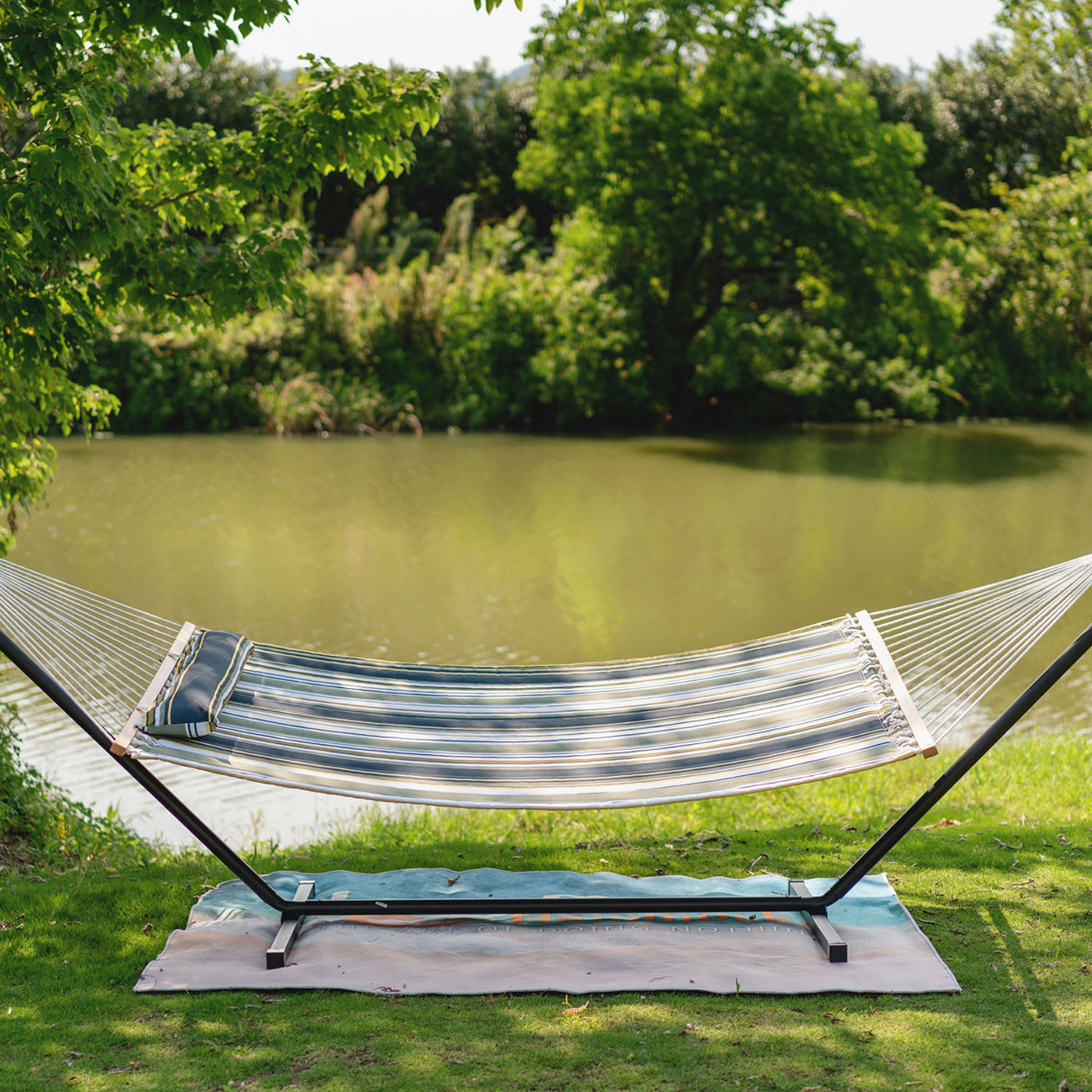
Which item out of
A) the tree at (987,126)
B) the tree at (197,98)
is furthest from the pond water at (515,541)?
the tree at (197,98)

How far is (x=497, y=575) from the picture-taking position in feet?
26.6

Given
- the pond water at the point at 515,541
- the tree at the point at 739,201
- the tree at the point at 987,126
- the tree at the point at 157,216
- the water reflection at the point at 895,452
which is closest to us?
the tree at the point at 157,216

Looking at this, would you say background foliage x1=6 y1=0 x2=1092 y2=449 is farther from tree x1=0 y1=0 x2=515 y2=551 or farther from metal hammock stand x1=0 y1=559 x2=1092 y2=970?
metal hammock stand x1=0 y1=559 x2=1092 y2=970

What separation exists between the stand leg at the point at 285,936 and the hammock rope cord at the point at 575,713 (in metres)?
0.42

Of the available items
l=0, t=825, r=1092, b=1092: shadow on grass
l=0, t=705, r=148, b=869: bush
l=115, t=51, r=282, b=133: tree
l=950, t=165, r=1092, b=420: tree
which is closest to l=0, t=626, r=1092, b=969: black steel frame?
l=0, t=825, r=1092, b=1092: shadow on grass

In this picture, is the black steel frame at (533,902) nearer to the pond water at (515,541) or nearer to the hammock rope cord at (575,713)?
the hammock rope cord at (575,713)

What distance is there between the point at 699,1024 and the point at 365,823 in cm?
213

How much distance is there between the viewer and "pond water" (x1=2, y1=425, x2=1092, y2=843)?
260 inches

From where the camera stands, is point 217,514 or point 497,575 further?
point 217,514

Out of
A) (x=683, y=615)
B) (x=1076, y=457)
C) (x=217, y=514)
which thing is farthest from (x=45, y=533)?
(x=1076, y=457)

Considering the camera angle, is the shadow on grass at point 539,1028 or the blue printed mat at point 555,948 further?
the blue printed mat at point 555,948

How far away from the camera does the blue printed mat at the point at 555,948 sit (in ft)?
8.46

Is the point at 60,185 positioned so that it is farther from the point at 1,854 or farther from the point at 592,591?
the point at 592,591

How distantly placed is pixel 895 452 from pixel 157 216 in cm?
1044
